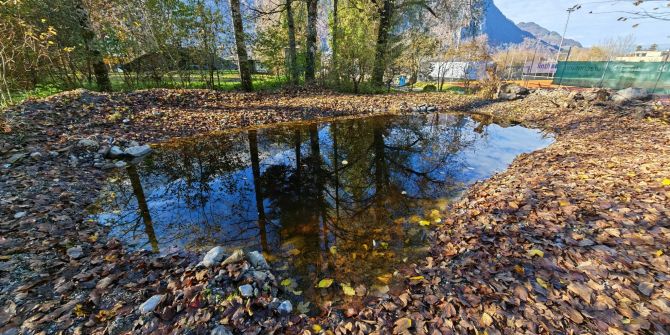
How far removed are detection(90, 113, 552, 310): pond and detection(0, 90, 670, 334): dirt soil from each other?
0.98 feet

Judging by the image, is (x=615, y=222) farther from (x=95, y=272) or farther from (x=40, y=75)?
(x=40, y=75)

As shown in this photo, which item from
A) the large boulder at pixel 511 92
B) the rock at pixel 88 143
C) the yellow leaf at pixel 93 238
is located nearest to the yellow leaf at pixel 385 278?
the yellow leaf at pixel 93 238

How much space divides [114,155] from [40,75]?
7702mm

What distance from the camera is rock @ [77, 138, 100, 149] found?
5254 mm

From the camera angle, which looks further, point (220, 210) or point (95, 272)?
point (220, 210)

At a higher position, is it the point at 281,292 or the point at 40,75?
the point at 40,75

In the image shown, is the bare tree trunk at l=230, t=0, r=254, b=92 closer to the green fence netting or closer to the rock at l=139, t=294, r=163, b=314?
the rock at l=139, t=294, r=163, b=314

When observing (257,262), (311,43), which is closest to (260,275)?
(257,262)

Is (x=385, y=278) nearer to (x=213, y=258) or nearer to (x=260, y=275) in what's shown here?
(x=260, y=275)

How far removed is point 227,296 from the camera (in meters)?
2.22

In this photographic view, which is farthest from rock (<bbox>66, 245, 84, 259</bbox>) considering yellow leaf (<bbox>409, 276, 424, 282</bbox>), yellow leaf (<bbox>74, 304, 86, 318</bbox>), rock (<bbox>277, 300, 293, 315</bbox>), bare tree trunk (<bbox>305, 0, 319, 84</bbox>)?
bare tree trunk (<bbox>305, 0, 319, 84</bbox>)

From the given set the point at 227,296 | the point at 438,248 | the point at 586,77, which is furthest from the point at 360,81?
the point at 586,77

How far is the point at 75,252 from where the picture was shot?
273 centimetres

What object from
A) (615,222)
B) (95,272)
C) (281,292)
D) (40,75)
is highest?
(40,75)
